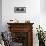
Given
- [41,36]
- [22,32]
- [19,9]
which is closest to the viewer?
[41,36]

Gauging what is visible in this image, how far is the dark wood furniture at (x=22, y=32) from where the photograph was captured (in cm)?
531

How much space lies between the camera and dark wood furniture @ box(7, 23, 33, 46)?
209 inches

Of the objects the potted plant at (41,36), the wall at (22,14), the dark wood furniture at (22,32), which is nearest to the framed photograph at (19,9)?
the wall at (22,14)

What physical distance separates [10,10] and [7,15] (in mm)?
226

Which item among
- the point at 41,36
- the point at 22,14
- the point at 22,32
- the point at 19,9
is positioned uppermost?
the point at 19,9

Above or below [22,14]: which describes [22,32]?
below

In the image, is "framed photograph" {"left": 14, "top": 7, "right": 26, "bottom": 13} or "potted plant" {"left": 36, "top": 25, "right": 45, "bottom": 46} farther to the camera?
"framed photograph" {"left": 14, "top": 7, "right": 26, "bottom": 13}

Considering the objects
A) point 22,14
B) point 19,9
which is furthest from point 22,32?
point 19,9

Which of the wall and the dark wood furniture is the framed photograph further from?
the dark wood furniture

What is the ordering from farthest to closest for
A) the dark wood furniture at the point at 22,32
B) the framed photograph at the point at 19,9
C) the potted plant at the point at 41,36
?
the framed photograph at the point at 19,9, the dark wood furniture at the point at 22,32, the potted plant at the point at 41,36

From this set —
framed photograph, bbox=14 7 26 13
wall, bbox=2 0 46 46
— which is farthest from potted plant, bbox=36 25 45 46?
framed photograph, bbox=14 7 26 13

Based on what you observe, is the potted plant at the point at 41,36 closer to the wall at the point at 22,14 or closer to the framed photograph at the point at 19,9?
the wall at the point at 22,14

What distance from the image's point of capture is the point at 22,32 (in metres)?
5.38

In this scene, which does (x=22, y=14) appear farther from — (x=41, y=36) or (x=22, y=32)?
(x=41, y=36)
